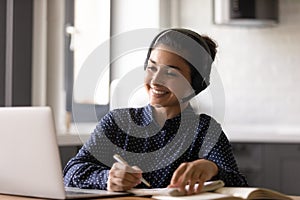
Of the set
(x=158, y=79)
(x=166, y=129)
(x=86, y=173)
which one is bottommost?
(x=86, y=173)

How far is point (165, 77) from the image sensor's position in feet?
6.65

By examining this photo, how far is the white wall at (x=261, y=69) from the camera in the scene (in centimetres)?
417

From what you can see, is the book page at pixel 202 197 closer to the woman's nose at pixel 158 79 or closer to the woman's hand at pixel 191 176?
the woman's hand at pixel 191 176

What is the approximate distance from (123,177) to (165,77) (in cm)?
40

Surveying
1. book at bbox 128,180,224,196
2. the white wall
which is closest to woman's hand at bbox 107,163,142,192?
book at bbox 128,180,224,196

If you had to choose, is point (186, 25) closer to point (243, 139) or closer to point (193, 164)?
point (243, 139)

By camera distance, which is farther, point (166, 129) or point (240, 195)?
point (166, 129)

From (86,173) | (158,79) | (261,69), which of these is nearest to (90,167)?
(86,173)

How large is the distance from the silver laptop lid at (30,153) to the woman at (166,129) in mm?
279

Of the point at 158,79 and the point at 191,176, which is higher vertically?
the point at 158,79

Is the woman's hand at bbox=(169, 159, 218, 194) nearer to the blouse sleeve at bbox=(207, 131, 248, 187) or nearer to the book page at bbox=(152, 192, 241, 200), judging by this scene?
the book page at bbox=(152, 192, 241, 200)

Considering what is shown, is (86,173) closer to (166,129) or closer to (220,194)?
(166,129)

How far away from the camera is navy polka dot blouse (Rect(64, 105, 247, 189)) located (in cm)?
203

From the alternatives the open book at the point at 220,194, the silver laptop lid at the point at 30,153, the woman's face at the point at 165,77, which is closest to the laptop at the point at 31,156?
the silver laptop lid at the point at 30,153
